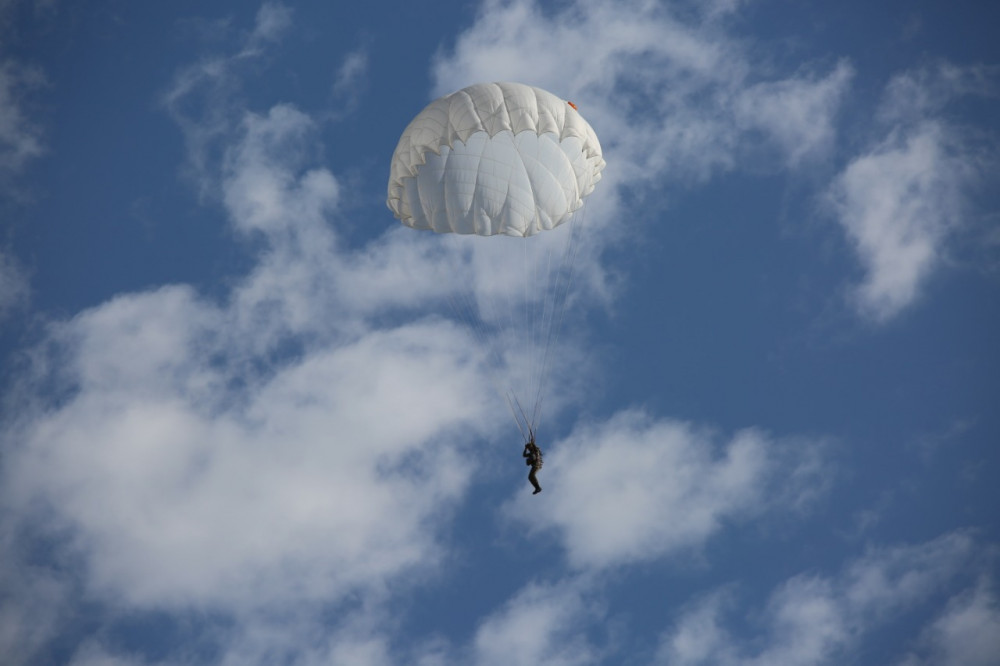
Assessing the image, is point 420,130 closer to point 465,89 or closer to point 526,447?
point 465,89

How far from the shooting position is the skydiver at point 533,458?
1196 inches

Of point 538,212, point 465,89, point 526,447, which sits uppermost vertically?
point 465,89

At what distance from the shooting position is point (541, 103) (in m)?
30.8

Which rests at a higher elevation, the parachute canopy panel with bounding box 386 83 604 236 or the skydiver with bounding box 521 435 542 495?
the parachute canopy panel with bounding box 386 83 604 236

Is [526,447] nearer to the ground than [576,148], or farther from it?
nearer to the ground

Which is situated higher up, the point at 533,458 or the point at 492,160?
the point at 492,160

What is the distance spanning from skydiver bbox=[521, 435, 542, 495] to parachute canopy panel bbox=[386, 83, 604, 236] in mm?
4980

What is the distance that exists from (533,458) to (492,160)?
6904 mm

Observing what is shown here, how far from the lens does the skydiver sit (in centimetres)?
3038

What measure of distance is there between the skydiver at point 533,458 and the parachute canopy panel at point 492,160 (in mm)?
4980

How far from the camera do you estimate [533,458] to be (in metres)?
30.5

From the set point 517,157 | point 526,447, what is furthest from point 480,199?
point 526,447

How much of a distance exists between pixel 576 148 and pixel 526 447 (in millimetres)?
7083

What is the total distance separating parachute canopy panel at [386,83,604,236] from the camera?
30.5m
